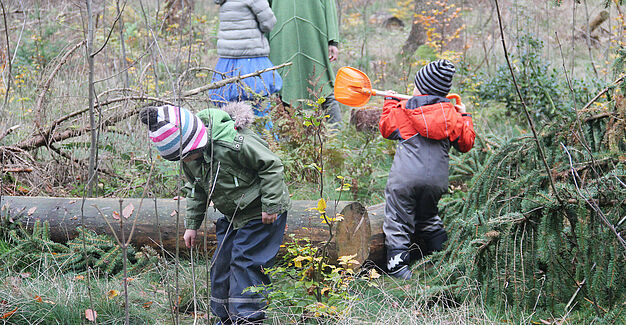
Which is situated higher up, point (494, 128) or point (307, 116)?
point (307, 116)

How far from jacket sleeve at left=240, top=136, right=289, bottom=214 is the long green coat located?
3.43m

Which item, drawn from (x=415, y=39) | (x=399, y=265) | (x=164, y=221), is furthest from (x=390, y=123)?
(x=415, y=39)

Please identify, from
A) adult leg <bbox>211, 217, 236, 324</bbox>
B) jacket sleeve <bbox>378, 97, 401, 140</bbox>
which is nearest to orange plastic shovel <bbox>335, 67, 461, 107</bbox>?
jacket sleeve <bbox>378, 97, 401, 140</bbox>

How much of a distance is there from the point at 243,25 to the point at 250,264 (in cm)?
335

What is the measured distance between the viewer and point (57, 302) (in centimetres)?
346

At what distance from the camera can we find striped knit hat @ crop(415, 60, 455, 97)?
13.8 feet

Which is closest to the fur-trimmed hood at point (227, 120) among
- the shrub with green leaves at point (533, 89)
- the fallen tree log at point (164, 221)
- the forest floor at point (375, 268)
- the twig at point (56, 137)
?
the forest floor at point (375, 268)

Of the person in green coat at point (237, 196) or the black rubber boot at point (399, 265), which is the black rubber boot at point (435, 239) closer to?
the black rubber boot at point (399, 265)

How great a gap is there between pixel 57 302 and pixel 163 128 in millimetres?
1316

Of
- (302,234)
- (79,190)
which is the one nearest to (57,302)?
(302,234)

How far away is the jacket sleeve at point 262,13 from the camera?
5992 millimetres

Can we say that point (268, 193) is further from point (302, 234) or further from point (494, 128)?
point (494, 128)

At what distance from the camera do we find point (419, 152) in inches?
169

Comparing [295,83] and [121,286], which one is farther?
[295,83]
